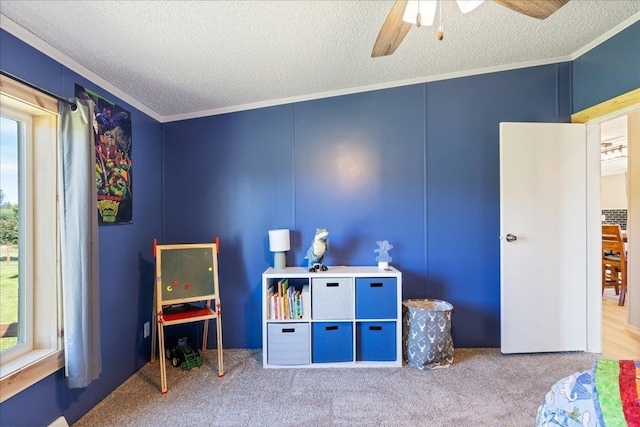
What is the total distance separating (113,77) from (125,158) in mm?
543

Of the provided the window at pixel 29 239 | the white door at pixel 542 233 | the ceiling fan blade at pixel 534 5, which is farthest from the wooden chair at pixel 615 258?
the window at pixel 29 239

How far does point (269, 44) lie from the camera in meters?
1.79

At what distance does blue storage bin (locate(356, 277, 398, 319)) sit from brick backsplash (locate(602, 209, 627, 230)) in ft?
20.1

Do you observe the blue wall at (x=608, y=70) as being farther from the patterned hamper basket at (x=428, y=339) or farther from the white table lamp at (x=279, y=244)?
the white table lamp at (x=279, y=244)

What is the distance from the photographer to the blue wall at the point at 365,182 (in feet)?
8.40

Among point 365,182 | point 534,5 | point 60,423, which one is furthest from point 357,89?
point 60,423

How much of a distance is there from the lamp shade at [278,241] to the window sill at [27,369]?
4.65 feet

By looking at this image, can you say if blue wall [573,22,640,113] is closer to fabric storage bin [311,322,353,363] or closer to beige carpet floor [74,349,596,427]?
beige carpet floor [74,349,596,427]

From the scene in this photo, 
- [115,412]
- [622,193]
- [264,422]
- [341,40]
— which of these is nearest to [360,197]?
[341,40]

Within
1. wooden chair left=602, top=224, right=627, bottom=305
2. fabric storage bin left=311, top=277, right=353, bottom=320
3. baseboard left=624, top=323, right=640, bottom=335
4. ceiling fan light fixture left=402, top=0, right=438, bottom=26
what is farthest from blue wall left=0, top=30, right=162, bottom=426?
wooden chair left=602, top=224, right=627, bottom=305

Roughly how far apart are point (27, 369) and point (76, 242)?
0.63m

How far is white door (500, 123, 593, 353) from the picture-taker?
2.39m

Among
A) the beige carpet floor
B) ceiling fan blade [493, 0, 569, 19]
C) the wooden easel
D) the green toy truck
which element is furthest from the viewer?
the green toy truck

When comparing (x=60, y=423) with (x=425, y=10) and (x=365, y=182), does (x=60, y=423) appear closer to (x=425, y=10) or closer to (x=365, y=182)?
(x=365, y=182)
